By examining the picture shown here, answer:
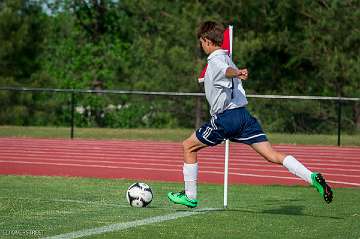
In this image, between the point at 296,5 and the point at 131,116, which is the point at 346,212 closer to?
the point at 131,116

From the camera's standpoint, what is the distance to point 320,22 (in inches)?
1280

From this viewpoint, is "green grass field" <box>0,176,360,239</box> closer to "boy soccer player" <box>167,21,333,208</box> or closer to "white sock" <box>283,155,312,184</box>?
"white sock" <box>283,155,312,184</box>

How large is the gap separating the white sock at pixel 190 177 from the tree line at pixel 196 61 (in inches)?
633

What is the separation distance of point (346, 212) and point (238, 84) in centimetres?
191

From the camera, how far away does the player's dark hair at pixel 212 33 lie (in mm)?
9516

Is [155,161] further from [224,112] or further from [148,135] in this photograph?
[148,135]

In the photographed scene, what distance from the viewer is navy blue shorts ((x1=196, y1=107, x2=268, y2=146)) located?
9406 mm

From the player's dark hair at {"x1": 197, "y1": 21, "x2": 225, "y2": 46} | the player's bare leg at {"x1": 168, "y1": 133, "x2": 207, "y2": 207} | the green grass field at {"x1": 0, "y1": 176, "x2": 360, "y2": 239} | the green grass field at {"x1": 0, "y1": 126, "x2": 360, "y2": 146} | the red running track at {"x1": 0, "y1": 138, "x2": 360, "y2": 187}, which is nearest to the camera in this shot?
the green grass field at {"x1": 0, "y1": 176, "x2": 360, "y2": 239}

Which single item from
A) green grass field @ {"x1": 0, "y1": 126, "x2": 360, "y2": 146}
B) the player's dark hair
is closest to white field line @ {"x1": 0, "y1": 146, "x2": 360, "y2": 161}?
green grass field @ {"x1": 0, "y1": 126, "x2": 360, "y2": 146}

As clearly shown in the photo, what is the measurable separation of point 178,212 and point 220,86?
144 cm

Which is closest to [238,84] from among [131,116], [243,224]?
[243,224]

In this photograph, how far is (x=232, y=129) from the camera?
9406 millimetres

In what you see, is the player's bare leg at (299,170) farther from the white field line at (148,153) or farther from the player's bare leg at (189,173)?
the white field line at (148,153)

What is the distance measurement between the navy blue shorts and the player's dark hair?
75cm
